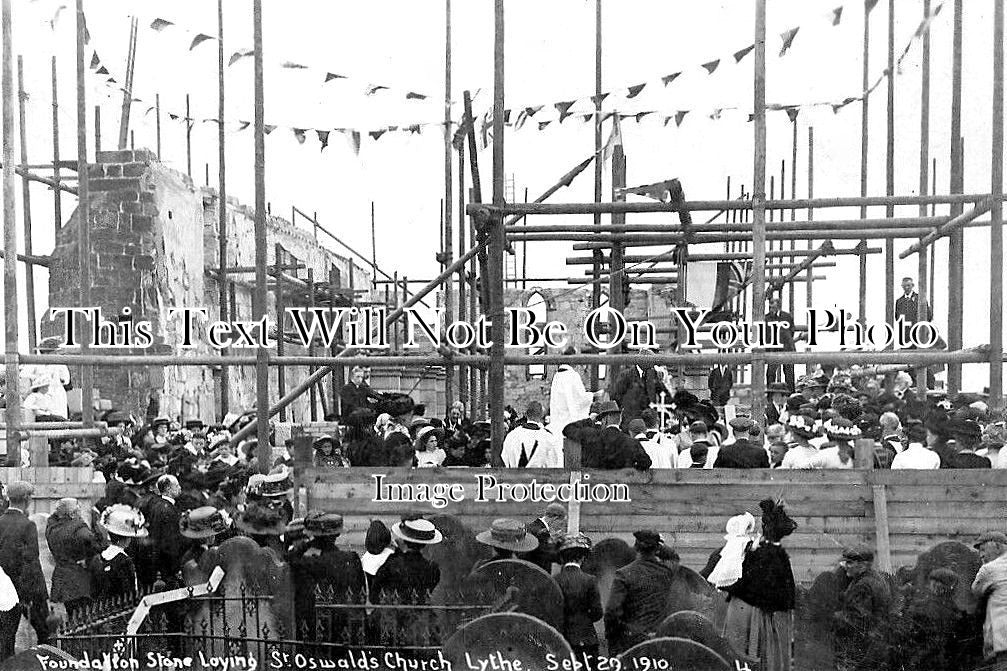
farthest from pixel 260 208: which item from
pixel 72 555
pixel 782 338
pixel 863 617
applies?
pixel 863 617

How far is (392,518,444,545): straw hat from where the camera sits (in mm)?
6555

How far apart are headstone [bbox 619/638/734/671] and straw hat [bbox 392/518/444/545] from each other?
169 cm

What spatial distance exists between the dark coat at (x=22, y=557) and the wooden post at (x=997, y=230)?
253 inches

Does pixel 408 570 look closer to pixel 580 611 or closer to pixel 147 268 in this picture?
pixel 580 611

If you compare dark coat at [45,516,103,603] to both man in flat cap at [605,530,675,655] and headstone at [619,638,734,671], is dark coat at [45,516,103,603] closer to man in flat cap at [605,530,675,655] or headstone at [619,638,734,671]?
man in flat cap at [605,530,675,655]

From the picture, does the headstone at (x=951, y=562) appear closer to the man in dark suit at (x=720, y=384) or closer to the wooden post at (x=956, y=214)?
the wooden post at (x=956, y=214)

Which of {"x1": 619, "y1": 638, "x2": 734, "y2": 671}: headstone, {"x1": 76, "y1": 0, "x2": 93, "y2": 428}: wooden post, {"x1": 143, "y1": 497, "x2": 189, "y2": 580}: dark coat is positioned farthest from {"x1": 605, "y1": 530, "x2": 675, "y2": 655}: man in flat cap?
{"x1": 76, "y1": 0, "x2": 93, "y2": 428}: wooden post

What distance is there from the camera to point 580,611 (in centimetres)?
597

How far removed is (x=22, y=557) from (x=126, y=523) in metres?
0.67

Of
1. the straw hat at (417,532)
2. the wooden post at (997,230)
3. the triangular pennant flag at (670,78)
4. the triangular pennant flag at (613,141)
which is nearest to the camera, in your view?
the straw hat at (417,532)

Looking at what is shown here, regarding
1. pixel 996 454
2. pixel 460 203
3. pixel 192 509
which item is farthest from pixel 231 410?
pixel 996 454

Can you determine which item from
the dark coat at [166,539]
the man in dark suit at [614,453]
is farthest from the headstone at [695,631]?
the dark coat at [166,539]

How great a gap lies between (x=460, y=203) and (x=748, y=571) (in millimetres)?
7607

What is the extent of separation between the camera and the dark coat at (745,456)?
779 cm
